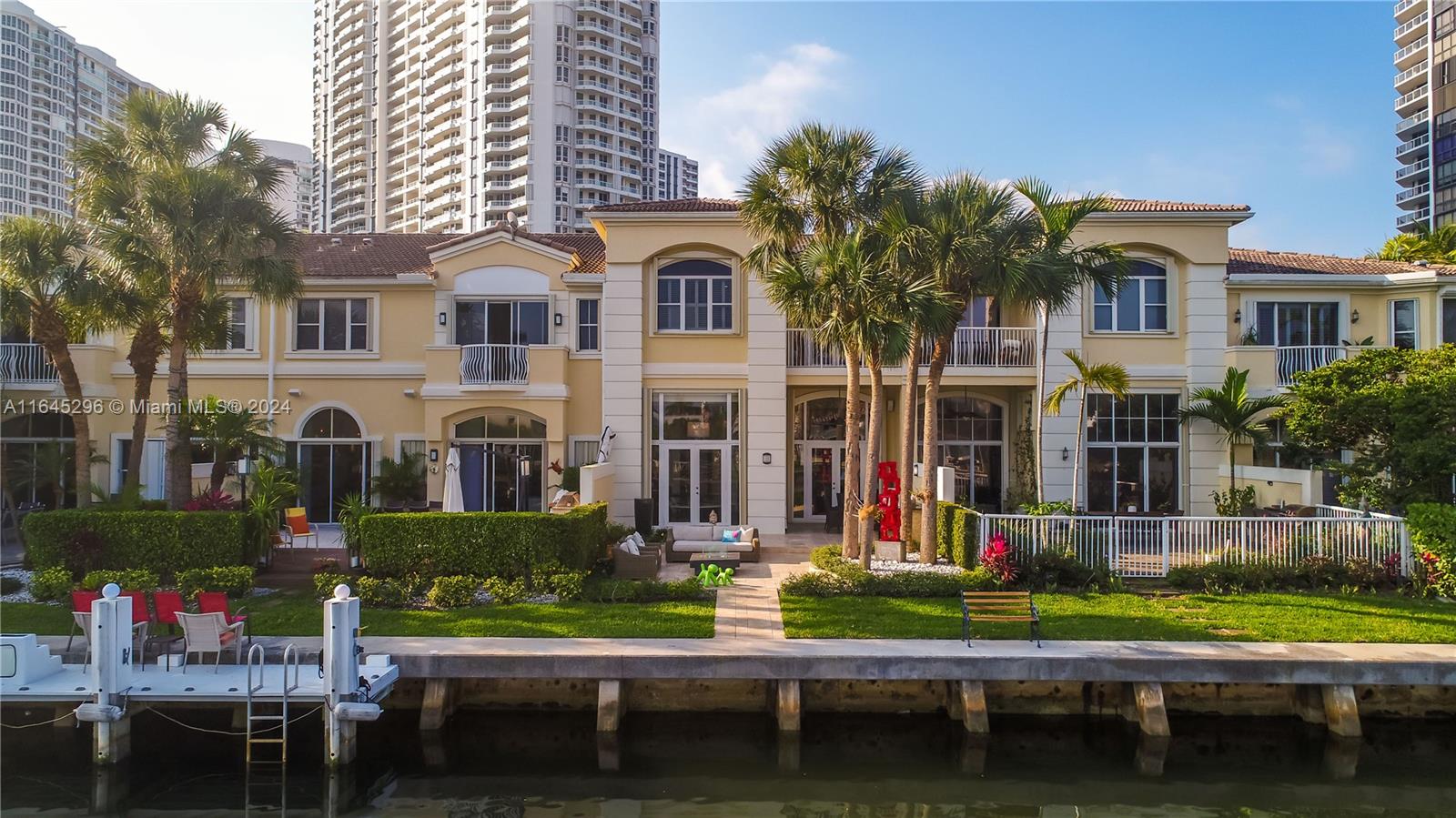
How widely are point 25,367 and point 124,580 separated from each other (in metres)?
11.9

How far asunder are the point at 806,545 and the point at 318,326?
47.2 feet

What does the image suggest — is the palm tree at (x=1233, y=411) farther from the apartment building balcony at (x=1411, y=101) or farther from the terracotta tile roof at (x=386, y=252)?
the apartment building balcony at (x=1411, y=101)

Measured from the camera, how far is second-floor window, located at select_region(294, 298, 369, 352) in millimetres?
23312

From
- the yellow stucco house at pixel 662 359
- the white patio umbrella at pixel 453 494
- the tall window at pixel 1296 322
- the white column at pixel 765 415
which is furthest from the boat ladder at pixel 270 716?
the tall window at pixel 1296 322

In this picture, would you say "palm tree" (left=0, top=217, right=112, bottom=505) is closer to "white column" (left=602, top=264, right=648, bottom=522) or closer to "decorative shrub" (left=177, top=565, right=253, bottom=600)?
"decorative shrub" (left=177, top=565, right=253, bottom=600)

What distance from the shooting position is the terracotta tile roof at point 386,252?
75.8 ft

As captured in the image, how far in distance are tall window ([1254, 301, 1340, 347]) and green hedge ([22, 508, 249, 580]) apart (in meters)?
24.5

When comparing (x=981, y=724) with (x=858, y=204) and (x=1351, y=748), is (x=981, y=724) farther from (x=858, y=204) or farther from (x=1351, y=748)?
(x=858, y=204)

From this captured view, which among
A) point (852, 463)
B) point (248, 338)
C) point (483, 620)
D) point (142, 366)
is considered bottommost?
point (483, 620)

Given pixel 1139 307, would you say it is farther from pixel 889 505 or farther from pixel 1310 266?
pixel 889 505

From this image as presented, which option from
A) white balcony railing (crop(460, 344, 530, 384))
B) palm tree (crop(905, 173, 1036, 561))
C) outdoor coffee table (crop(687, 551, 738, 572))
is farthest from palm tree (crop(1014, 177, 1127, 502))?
white balcony railing (crop(460, 344, 530, 384))

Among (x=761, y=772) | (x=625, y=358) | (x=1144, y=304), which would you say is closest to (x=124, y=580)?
(x=761, y=772)

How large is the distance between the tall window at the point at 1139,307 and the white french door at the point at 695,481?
10.4 metres

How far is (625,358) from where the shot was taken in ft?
72.3
